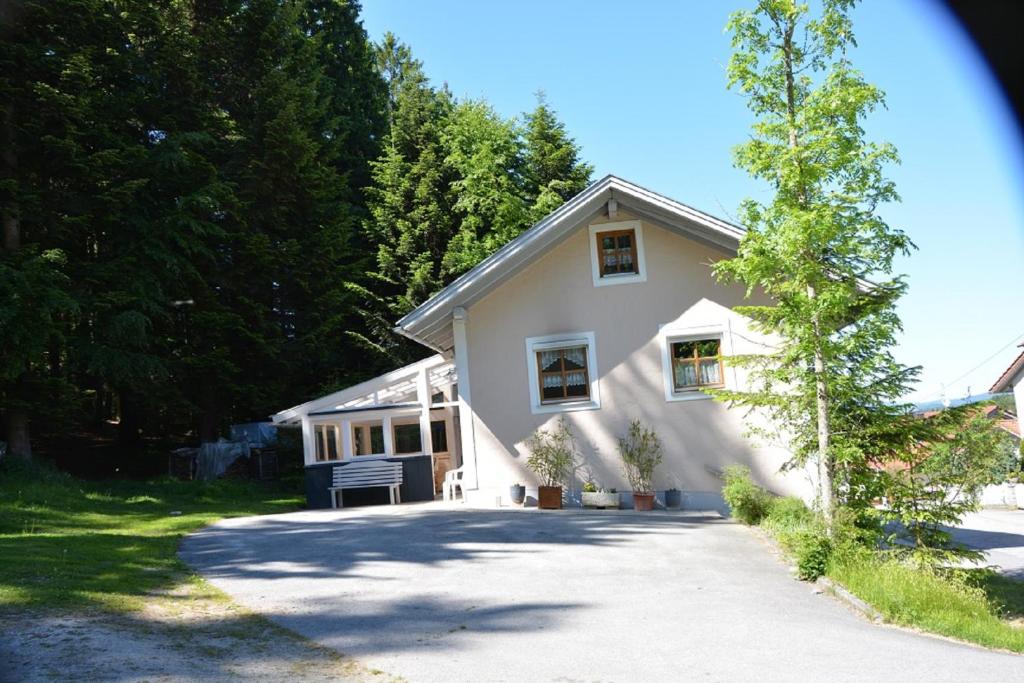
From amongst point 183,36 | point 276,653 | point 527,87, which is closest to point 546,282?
point 276,653

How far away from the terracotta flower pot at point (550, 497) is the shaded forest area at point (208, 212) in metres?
11.9

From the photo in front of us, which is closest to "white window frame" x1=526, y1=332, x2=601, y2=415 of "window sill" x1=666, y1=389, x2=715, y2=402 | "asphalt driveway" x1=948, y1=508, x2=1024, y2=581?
"window sill" x1=666, y1=389, x2=715, y2=402

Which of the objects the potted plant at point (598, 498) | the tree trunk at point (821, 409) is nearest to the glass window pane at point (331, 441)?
the potted plant at point (598, 498)

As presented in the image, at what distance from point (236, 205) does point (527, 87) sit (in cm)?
1491

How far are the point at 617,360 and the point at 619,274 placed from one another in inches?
70.7

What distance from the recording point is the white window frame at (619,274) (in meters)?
18.1

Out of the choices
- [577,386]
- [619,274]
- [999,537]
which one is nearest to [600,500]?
[577,386]

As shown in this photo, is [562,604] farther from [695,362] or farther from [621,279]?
[621,279]

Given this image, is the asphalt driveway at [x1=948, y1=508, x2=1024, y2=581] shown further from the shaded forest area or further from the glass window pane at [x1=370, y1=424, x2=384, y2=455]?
the shaded forest area

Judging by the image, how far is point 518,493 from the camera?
A: 17.8m

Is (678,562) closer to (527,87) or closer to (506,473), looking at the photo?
Answer: (506,473)

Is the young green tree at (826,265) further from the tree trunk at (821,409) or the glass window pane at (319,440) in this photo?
the glass window pane at (319,440)

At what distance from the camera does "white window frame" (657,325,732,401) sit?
57.8ft

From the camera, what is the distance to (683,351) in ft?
58.9
